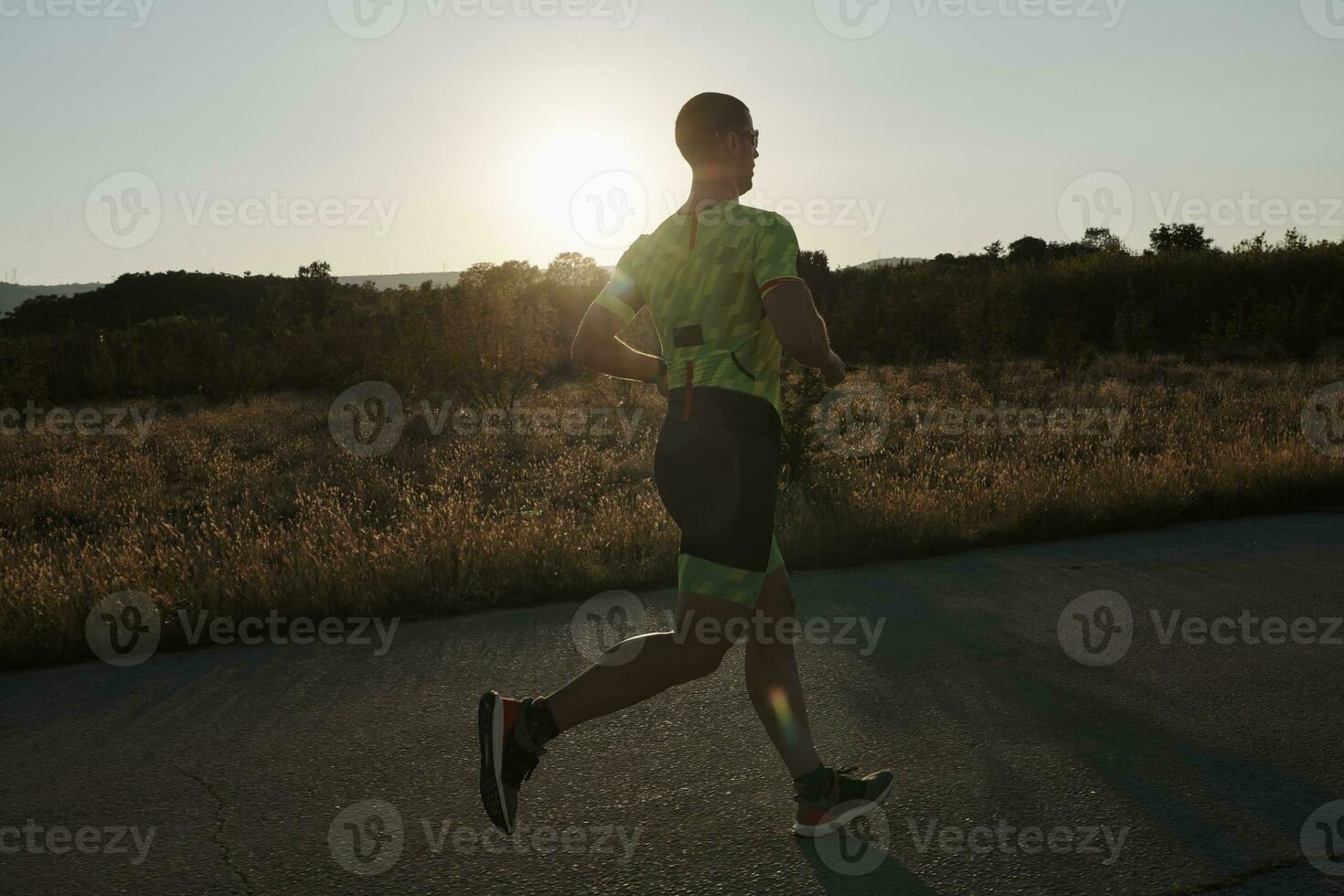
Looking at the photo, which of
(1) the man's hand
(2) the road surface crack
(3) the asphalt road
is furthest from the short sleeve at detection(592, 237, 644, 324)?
(2) the road surface crack

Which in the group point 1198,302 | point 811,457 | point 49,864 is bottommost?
point 49,864

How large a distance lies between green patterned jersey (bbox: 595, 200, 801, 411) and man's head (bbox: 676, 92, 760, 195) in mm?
99

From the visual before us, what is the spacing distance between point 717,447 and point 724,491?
0.38 ft

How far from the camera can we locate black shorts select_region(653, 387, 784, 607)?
8.93 ft

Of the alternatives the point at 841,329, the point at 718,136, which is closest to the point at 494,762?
the point at 718,136

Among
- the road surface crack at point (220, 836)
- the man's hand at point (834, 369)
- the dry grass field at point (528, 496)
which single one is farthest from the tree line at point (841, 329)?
the man's hand at point (834, 369)

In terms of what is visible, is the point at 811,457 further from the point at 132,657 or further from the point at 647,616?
the point at 132,657

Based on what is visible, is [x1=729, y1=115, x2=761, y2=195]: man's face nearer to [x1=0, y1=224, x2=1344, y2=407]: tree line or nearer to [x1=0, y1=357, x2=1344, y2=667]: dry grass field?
[x1=0, y1=357, x2=1344, y2=667]: dry grass field

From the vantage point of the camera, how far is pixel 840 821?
9.40ft

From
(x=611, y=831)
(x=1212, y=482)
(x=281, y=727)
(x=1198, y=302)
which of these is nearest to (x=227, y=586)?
(x=281, y=727)

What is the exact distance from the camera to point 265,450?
1612 centimetres

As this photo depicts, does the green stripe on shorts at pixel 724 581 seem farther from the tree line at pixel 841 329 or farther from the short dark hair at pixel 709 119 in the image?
the tree line at pixel 841 329

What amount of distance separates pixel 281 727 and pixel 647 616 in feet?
6.41

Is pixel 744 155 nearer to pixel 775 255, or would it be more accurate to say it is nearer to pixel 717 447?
pixel 775 255
